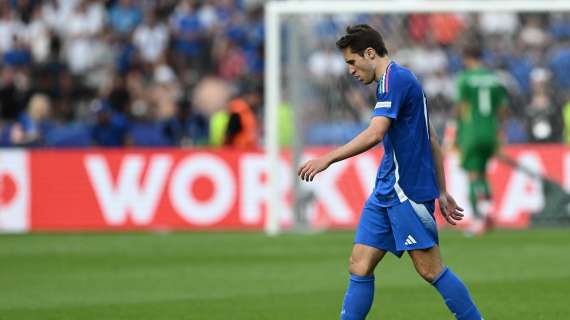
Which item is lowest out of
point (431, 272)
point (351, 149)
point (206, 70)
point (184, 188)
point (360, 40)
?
point (184, 188)

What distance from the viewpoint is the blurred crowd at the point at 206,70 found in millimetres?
19625

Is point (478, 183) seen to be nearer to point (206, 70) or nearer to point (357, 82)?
point (357, 82)

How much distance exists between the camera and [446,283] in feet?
24.3

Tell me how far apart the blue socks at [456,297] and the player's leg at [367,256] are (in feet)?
0.95

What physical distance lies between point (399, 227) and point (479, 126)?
10396 mm

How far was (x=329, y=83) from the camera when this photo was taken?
19.6m

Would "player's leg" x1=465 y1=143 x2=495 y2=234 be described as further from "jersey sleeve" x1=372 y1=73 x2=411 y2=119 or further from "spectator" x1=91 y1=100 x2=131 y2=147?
"jersey sleeve" x1=372 y1=73 x2=411 y2=119

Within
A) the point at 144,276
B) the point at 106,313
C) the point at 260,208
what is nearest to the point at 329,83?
the point at 260,208

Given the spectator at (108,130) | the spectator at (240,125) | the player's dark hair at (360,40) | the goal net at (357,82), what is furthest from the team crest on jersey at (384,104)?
the spectator at (108,130)

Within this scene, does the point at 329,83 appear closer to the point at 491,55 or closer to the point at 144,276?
the point at 491,55

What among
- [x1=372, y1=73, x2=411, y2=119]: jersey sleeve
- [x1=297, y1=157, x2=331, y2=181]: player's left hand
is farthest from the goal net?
[x1=297, y1=157, x2=331, y2=181]: player's left hand

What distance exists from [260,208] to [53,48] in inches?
299

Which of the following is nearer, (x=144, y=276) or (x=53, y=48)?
(x=144, y=276)

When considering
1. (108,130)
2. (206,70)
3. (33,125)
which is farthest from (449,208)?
(206,70)
